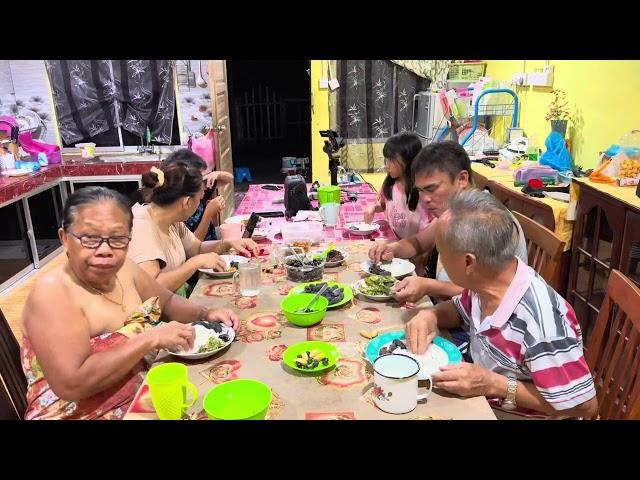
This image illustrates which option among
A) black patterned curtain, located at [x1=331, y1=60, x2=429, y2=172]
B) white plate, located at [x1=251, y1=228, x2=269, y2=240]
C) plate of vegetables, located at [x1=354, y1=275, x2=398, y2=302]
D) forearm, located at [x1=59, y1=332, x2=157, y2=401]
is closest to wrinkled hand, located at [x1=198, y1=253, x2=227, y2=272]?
white plate, located at [x1=251, y1=228, x2=269, y2=240]

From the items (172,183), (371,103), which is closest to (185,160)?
(172,183)

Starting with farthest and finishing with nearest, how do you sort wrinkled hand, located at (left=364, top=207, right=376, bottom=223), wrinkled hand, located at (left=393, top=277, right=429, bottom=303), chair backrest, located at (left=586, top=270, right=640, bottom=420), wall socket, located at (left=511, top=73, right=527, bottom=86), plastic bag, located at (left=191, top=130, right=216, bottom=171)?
plastic bag, located at (left=191, top=130, right=216, bottom=171) < wall socket, located at (left=511, top=73, right=527, bottom=86) < wrinkled hand, located at (left=364, top=207, right=376, bottom=223) < wrinkled hand, located at (left=393, top=277, right=429, bottom=303) < chair backrest, located at (left=586, top=270, right=640, bottom=420)

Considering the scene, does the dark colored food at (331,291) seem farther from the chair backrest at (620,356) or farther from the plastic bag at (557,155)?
the plastic bag at (557,155)

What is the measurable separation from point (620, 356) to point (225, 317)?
1.17m

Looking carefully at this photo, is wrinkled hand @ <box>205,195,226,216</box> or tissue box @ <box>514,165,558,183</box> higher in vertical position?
tissue box @ <box>514,165,558,183</box>

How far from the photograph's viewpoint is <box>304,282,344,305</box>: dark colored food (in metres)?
1.65

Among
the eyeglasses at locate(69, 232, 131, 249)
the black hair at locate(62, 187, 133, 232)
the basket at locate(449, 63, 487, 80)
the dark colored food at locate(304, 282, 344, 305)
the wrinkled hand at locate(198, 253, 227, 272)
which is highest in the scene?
the basket at locate(449, 63, 487, 80)

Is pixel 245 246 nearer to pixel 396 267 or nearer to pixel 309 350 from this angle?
pixel 396 267

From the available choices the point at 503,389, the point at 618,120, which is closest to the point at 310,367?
the point at 503,389

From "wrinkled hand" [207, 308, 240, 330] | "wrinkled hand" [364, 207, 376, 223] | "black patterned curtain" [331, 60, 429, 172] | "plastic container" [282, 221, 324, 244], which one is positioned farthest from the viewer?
"black patterned curtain" [331, 60, 429, 172]

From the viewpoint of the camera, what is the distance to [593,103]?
3336mm

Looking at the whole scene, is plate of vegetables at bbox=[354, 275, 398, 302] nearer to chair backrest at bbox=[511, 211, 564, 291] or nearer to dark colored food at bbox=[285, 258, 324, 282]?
dark colored food at bbox=[285, 258, 324, 282]

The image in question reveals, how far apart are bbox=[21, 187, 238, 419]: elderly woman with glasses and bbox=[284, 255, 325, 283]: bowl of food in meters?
0.58

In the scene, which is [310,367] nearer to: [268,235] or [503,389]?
[503,389]
